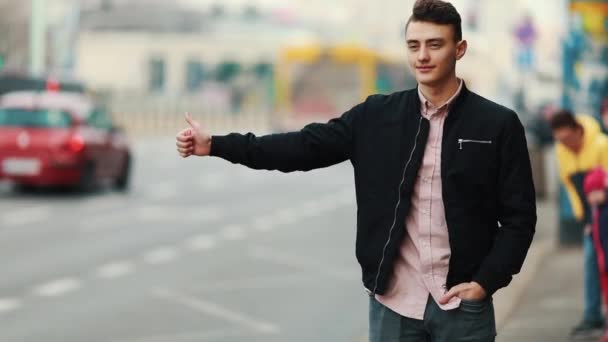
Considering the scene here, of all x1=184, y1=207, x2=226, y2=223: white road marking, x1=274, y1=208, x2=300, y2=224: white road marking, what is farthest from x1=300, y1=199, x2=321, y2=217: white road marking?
x1=184, y1=207, x2=226, y2=223: white road marking

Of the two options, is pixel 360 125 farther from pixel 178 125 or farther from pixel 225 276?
pixel 178 125

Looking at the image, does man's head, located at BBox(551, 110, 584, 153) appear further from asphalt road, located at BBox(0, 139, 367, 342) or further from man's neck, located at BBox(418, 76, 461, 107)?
man's neck, located at BBox(418, 76, 461, 107)

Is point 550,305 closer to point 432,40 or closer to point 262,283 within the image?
point 262,283

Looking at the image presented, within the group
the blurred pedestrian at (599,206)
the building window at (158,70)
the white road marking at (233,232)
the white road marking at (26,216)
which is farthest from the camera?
the building window at (158,70)

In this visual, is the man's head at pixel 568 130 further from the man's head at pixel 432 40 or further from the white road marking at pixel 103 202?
the white road marking at pixel 103 202

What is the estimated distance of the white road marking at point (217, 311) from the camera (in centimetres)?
1175

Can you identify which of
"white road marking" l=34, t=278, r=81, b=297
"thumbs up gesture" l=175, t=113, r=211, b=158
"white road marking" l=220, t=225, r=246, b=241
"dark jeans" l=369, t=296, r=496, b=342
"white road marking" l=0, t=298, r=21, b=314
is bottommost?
"white road marking" l=220, t=225, r=246, b=241

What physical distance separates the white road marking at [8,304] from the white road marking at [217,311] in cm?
123

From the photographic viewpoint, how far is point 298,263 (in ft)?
54.3

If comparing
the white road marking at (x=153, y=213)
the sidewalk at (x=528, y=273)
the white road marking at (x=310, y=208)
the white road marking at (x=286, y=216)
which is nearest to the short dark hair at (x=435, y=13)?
the sidewalk at (x=528, y=273)

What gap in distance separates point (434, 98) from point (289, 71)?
38704mm

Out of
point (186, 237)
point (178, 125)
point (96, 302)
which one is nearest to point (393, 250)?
point (96, 302)

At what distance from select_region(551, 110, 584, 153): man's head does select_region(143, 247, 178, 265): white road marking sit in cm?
699

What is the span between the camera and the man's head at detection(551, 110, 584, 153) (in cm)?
962
